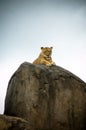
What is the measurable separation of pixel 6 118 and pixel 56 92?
4957 mm

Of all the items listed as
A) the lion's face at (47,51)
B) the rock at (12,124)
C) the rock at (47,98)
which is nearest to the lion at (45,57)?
the lion's face at (47,51)

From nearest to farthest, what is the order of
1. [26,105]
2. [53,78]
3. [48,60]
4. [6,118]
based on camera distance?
1. [6,118]
2. [26,105]
3. [53,78]
4. [48,60]

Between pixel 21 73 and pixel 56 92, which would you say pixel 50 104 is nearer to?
pixel 56 92

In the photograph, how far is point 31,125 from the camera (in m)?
18.8

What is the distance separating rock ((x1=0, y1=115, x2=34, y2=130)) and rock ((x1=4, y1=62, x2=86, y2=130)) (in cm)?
181

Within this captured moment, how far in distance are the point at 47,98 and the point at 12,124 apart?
13.2ft

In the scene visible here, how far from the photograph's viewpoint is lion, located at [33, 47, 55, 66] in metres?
23.9

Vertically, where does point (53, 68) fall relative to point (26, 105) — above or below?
above

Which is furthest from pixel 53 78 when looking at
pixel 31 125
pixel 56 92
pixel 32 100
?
pixel 31 125

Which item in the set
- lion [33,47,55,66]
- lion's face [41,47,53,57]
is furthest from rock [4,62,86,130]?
lion's face [41,47,53,57]

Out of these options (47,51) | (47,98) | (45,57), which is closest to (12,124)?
(47,98)

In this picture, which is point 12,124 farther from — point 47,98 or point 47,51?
point 47,51

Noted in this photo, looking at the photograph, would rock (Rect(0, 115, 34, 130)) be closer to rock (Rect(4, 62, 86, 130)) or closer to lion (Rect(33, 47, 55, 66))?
rock (Rect(4, 62, 86, 130))

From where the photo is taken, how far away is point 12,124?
18094 mm
